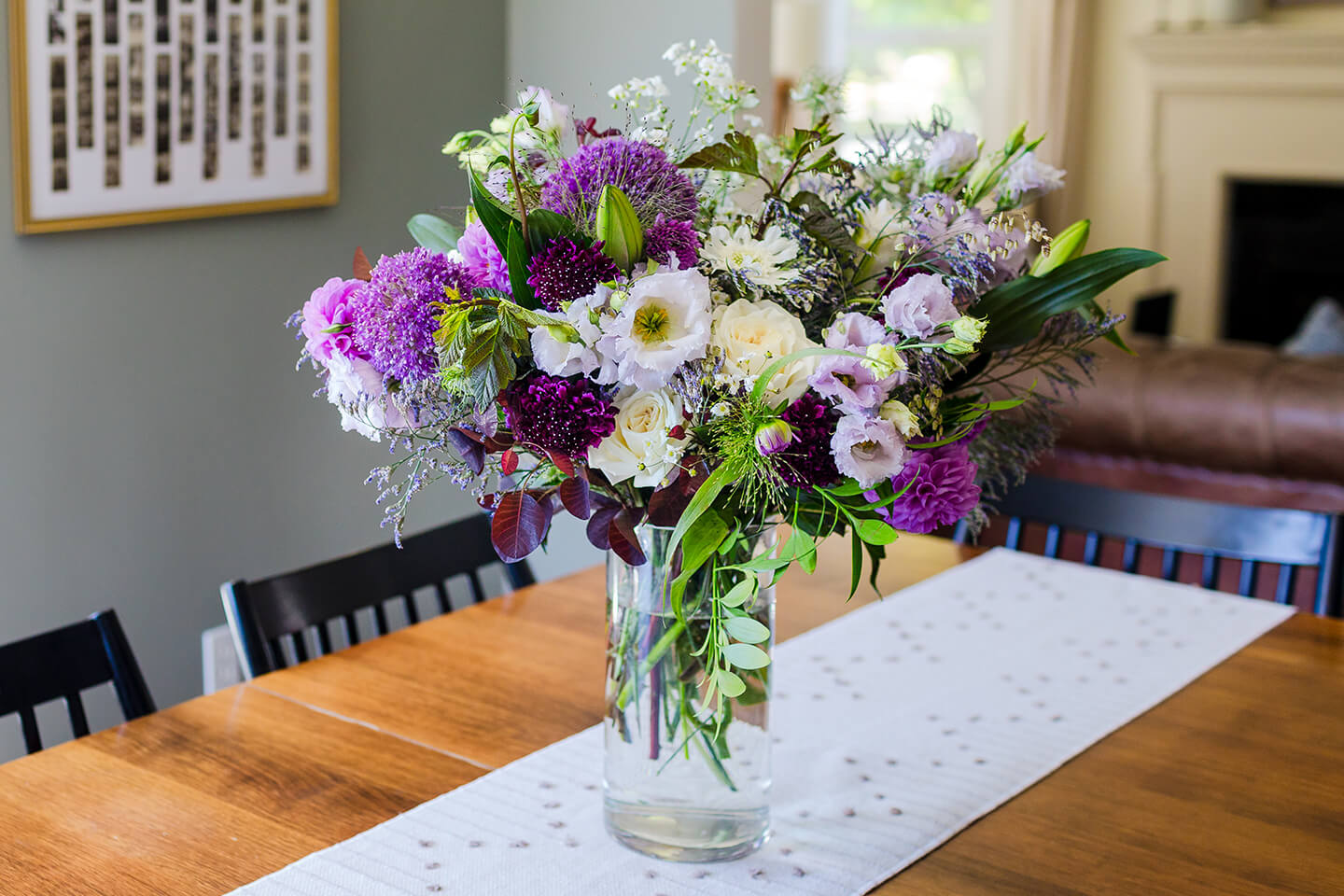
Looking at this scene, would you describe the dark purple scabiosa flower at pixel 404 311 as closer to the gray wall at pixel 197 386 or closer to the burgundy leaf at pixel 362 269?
the burgundy leaf at pixel 362 269

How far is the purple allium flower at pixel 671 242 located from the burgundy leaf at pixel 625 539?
0.19 metres

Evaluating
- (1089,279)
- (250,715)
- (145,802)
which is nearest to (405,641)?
(250,715)

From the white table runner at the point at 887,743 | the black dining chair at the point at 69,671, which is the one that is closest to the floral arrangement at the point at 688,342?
the white table runner at the point at 887,743

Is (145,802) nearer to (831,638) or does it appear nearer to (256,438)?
(831,638)

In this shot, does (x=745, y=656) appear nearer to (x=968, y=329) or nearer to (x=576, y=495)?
(x=576, y=495)

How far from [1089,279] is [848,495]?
26 centimetres

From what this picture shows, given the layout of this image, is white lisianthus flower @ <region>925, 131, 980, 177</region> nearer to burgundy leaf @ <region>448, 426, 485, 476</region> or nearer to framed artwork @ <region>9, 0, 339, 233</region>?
burgundy leaf @ <region>448, 426, 485, 476</region>

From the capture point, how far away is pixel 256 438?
8.17 ft

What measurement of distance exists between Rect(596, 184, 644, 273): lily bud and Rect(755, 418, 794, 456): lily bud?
15cm

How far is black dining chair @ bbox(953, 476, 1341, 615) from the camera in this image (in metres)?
1.76

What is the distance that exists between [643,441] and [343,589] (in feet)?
2.39

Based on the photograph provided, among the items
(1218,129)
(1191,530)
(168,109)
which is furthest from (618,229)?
(1218,129)

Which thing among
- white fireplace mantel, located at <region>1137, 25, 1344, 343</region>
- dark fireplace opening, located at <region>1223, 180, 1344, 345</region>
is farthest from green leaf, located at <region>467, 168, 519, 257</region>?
dark fireplace opening, located at <region>1223, 180, 1344, 345</region>

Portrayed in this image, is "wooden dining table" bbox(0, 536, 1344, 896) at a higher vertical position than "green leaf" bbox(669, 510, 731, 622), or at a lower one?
lower
